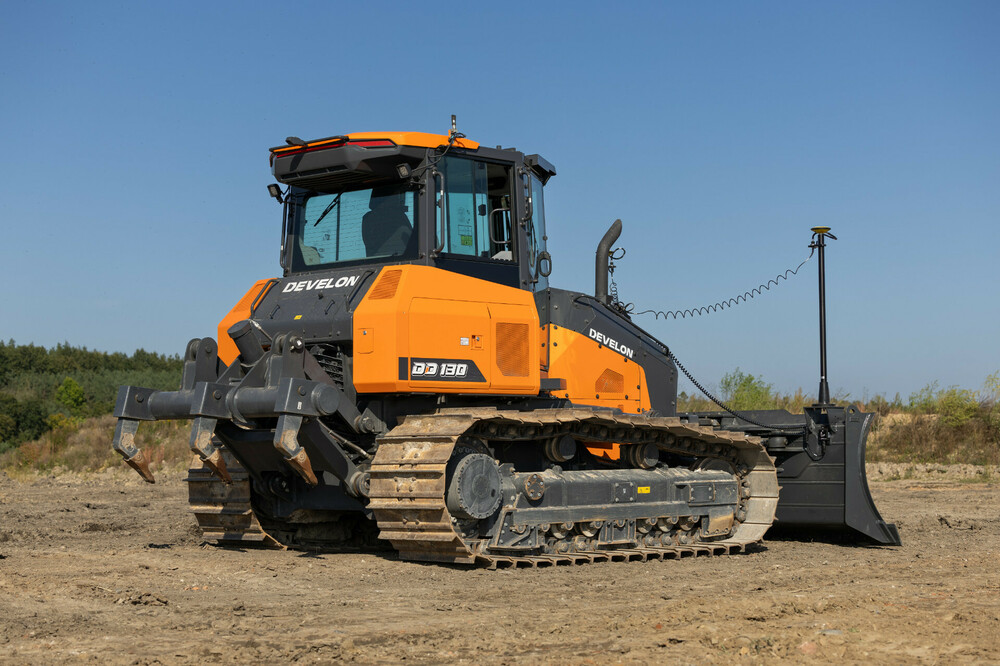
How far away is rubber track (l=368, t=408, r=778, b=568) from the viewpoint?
981 cm

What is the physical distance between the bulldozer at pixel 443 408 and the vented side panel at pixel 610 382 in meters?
0.04

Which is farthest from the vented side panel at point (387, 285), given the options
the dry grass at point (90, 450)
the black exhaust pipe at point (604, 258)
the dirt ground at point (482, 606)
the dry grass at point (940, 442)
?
the dry grass at point (940, 442)

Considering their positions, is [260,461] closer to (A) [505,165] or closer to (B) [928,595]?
(A) [505,165]

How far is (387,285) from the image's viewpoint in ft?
34.3

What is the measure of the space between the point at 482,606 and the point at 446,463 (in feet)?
5.54

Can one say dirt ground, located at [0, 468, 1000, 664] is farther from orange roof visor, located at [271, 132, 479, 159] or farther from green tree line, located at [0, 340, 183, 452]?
green tree line, located at [0, 340, 183, 452]

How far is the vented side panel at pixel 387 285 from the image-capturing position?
34.1 ft

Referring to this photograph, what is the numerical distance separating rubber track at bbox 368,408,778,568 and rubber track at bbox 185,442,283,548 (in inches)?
86.6

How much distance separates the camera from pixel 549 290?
40.6 ft

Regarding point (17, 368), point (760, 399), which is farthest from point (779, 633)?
point (17, 368)

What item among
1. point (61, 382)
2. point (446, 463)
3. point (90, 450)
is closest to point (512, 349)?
point (446, 463)

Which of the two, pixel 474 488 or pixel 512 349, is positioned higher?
pixel 512 349

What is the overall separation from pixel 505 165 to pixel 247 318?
10.6ft

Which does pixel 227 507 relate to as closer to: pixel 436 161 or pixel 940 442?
pixel 436 161
